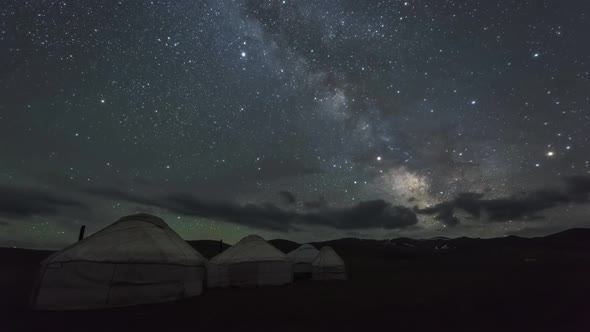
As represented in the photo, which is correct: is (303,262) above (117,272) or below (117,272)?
below

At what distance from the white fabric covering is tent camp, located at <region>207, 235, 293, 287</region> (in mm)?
7549

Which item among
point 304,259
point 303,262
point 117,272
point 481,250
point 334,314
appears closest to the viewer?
point 334,314

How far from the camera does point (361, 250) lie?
225ft

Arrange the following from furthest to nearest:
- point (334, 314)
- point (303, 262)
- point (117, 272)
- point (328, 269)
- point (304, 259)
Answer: point (304, 259) → point (303, 262) → point (328, 269) → point (117, 272) → point (334, 314)

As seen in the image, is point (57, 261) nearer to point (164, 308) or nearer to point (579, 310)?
point (164, 308)

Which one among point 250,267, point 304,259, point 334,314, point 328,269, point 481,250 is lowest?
point 481,250

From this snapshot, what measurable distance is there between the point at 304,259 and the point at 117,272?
64.1 ft

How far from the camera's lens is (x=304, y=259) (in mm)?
29984

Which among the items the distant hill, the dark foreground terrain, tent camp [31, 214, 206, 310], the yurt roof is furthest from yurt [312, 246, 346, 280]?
the distant hill

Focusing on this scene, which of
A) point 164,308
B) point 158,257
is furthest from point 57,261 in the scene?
point 164,308

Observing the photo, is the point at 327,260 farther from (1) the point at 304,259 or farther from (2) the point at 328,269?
(1) the point at 304,259

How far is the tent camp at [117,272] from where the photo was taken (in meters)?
11.8

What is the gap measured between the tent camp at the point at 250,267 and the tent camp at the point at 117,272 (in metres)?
4.70

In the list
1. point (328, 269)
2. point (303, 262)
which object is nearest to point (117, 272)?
point (328, 269)
